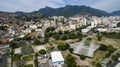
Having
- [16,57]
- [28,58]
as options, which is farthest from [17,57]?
[28,58]

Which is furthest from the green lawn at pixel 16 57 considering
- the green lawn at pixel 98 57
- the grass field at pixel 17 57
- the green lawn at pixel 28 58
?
the green lawn at pixel 98 57

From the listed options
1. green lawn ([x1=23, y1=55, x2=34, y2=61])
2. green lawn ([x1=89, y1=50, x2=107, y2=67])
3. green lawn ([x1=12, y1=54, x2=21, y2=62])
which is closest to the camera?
green lawn ([x1=89, y1=50, x2=107, y2=67])

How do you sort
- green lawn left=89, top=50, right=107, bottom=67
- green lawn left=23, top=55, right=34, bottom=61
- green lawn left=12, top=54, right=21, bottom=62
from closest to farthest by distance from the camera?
green lawn left=89, top=50, right=107, bottom=67 → green lawn left=23, top=55, right=34, bottom=61 → green lawn left=12, top=54, right=21, bottom=62

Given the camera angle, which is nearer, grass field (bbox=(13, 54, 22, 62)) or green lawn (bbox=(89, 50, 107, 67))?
green lawn (bbox=(89, 50, 107, 67))

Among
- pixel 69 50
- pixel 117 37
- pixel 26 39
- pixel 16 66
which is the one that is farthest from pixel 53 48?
pixel 117 37

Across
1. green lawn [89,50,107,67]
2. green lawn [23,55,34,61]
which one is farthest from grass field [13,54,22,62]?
green lawn [89,50,107,67]

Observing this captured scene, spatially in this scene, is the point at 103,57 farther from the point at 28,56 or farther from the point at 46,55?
the point at 28,56

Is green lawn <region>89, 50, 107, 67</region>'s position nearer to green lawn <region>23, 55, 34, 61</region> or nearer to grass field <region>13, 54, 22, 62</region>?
green lawn <region>23, 55, 34, 61</region>

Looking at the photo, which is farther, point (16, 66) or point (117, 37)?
point (117, 37)

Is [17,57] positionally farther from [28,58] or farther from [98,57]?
[98,57]

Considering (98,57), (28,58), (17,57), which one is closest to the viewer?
(98,57)

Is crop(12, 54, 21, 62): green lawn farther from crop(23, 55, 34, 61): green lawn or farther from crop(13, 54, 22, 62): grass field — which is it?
crop(23, 55, 34, 61): green lawn
